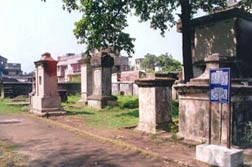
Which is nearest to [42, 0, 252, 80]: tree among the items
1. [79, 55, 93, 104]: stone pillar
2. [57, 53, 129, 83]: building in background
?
[79, 55, 93, 104]: stone pillar

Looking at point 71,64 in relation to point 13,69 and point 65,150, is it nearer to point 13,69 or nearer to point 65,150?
point 13,69

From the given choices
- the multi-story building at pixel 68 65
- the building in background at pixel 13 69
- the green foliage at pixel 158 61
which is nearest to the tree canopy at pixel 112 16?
the green foliage at pixel 158 61

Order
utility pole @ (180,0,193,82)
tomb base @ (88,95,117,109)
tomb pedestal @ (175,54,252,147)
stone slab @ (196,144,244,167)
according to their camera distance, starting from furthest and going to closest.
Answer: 1. tomb base @ (88,95,117,109)
2. utility pole @ (180,0,193,82)
3. tomb pedestal @ (175,54,252,147)
4. stone slab @ (196,144,244,167)

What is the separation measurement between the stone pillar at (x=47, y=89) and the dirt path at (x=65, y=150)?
12.0 feet

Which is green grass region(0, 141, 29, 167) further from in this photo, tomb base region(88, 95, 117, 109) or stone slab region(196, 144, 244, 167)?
tomb base region(88, 95, 117, 109)

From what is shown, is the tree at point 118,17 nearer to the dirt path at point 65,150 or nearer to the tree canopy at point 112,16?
the tree canopy at point 112,16

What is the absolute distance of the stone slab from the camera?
602 centimetres

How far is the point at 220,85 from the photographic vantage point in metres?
6.39

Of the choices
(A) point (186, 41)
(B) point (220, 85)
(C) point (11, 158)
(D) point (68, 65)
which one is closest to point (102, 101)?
(A) point (186, 41)

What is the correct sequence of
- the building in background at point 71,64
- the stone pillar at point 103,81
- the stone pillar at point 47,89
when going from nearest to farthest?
the stone pillar at point 47,89 → the stone pillar at point 103,81 → the building in background at point 71,64

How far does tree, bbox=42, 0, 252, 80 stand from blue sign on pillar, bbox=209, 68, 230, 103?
930cm

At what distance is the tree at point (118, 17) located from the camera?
15016 millimetres

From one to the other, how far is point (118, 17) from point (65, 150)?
9849mm

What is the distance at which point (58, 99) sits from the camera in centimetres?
1531
